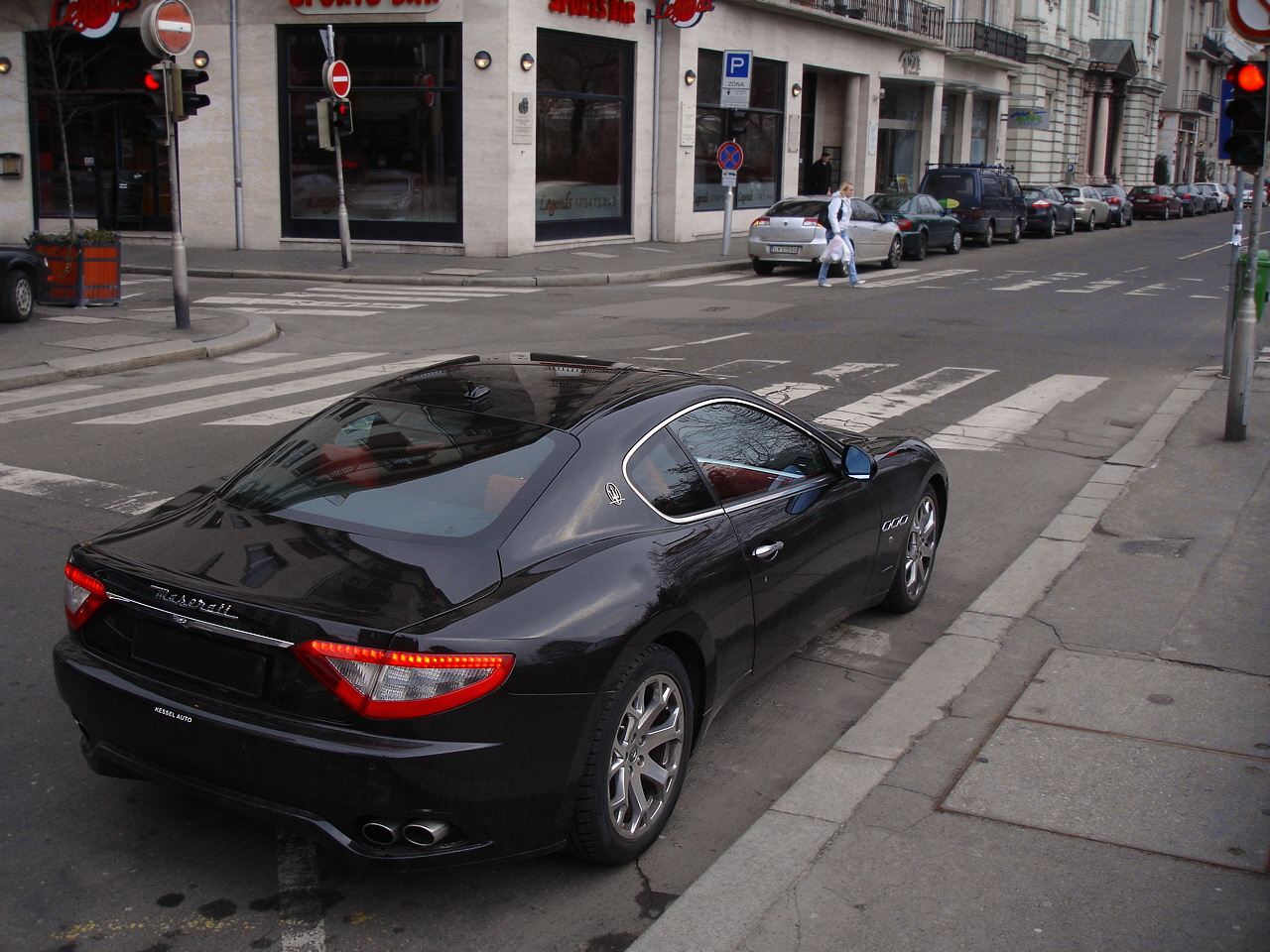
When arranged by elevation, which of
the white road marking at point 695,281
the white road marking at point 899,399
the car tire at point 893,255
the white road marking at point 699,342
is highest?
the car tire at point 893,255

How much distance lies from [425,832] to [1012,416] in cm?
902

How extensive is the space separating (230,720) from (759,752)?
6.90 feet

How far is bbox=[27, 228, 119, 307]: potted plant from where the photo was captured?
16.6m

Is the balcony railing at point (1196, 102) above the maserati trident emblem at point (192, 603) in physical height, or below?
above

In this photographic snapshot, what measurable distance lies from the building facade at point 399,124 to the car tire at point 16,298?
8459mm

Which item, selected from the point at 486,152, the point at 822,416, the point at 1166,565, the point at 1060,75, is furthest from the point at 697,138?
the point at 1060,75

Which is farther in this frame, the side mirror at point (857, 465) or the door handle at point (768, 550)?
the side mirror at point (857, 465)

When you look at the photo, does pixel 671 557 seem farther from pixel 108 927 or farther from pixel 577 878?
pixel 108 927

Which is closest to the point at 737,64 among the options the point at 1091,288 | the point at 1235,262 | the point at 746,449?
the point at 1091,288

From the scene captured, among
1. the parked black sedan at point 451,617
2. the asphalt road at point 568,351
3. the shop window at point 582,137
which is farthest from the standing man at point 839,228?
the parked black sedan at point 451,617

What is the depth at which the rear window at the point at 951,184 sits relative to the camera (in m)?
32.6

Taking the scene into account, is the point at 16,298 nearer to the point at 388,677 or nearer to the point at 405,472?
the point at 405,472

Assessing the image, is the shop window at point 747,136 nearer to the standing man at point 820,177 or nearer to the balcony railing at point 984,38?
the standing man at point 820,177

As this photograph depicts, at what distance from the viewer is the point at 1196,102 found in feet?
282
